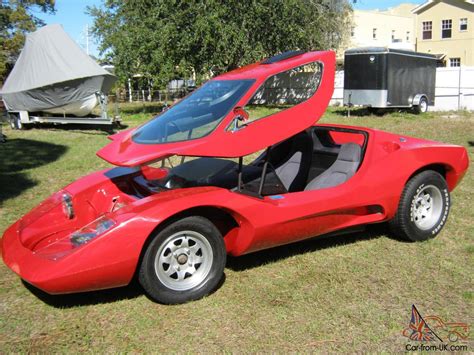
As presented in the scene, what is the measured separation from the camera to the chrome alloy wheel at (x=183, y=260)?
3492 millimetres

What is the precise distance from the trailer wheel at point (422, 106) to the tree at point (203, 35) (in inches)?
241

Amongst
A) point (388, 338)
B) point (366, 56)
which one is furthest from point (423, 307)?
point (366, 56)

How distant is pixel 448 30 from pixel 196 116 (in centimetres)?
3839

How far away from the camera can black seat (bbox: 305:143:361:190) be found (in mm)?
4559

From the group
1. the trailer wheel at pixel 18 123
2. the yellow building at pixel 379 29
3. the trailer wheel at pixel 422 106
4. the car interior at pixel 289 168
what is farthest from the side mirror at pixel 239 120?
the yellow building at pixel 379 29

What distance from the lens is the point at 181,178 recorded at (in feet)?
14.0

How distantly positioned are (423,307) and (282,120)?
184 centimetres

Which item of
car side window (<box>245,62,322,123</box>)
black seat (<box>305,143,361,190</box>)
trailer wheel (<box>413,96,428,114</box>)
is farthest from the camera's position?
trailer wheel (<box>413,96,428,114</box>)

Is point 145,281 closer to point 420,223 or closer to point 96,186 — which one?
point 96,186

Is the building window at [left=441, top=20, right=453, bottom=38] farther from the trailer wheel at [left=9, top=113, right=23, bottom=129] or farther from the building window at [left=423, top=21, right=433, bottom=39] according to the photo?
the trailer wheel at [left=9, top=113, right=23, bottom=129]

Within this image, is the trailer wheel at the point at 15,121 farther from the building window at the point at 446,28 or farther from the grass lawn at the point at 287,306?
the building window at the point at 446,28

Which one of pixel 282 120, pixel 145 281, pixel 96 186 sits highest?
pixel 282 120

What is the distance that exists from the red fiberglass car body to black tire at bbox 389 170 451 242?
1 cm

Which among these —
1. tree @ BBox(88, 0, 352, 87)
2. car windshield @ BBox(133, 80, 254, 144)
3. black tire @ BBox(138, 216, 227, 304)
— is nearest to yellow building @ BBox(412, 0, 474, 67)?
tree @ BBox(88, 0, 352, 87)
